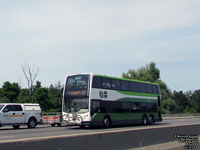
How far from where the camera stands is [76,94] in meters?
23.7

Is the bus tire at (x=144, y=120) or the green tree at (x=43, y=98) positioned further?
the green tree at (x=43, y=98)

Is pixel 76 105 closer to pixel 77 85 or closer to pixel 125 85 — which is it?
pixel 77 85

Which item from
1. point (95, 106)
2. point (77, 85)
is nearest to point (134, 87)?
point (95, 106)

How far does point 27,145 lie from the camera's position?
24.0 feet

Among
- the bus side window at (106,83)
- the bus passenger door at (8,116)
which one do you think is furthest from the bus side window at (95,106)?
the bus passenger door at (8,116)

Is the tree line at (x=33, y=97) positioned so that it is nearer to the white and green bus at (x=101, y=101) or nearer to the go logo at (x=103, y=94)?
the white and green bus at (x=101, y=101)

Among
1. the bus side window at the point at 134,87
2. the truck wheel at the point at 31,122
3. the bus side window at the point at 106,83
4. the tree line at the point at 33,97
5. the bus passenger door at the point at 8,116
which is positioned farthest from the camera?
the tree line at the point at 33,97

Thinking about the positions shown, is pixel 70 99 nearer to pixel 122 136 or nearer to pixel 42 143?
pixel 122 136

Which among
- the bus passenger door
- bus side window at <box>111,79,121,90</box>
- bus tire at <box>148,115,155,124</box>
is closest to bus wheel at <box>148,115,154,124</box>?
bus tire at <box>148,115,155,124</box>

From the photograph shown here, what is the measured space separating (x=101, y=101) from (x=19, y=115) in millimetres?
6732

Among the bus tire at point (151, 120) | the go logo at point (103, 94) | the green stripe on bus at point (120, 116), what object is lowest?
the bus tire at point (151, 120)

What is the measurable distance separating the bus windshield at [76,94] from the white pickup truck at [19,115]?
3.71 meters

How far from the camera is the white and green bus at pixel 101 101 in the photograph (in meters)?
23.3

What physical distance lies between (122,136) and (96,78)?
13.4m
